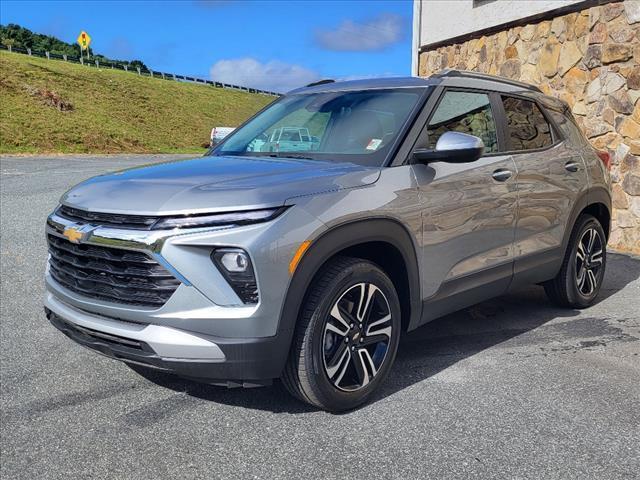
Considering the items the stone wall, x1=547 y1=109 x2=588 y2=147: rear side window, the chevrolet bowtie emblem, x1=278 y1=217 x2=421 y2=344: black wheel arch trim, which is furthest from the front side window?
the stone wall

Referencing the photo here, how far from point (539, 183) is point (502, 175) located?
53 centimetres

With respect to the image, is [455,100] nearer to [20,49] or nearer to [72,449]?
[72,449]

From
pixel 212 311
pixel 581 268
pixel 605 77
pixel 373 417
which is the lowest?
pixel 373 417

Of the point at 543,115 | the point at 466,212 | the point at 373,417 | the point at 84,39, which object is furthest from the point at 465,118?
the point at 84,39

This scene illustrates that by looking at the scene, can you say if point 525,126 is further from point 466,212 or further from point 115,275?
point 115,275

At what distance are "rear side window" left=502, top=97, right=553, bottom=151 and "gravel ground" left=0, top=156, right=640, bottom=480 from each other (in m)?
1.43

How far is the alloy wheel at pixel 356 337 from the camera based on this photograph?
10.8 feet

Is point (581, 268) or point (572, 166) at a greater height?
point (572, 166)

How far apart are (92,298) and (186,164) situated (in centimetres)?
104

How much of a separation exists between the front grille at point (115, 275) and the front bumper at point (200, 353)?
0.45ft

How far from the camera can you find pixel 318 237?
307cm

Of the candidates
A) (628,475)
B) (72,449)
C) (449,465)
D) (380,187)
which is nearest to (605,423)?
(628,475)

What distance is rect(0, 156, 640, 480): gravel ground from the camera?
2.92 m

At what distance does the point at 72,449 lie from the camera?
3.06m
